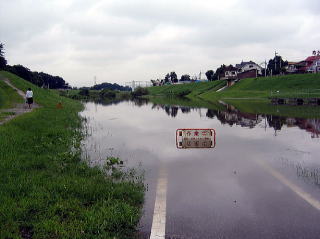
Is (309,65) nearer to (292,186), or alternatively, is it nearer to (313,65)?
(313,65)

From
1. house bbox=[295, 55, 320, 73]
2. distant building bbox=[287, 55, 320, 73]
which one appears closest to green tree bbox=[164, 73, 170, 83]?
distant building bbox=[287, 55, 320, 73]

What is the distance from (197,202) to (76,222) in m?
2.61

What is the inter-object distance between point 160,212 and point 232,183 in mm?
2549

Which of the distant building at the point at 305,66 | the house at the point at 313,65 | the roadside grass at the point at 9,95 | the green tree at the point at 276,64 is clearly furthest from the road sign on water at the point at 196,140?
the distant building at the point at 305,66

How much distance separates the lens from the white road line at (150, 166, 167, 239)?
15.7ft

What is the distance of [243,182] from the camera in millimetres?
7359

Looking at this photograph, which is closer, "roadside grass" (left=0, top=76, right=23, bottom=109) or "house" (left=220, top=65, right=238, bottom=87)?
"roadside grass" (left=0, top=76, right=23, bottom=109)

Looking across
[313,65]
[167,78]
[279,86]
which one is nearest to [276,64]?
[313,65]

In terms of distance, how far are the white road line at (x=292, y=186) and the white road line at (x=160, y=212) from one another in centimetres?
317

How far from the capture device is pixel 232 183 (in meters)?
7.28

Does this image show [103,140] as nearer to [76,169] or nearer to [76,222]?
[76,169]

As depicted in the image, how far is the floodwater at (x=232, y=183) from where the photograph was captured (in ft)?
16.4

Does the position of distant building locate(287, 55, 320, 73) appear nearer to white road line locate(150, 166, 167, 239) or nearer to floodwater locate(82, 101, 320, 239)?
floodwater locate(82, 101, 320, 239)

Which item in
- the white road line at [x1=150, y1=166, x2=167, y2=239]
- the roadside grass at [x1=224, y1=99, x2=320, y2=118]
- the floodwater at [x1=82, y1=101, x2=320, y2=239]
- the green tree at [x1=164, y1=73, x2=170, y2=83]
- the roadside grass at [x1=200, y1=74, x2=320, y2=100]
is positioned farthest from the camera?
the green tree at [x1=164, y1=73, x2=170, y2=83]
